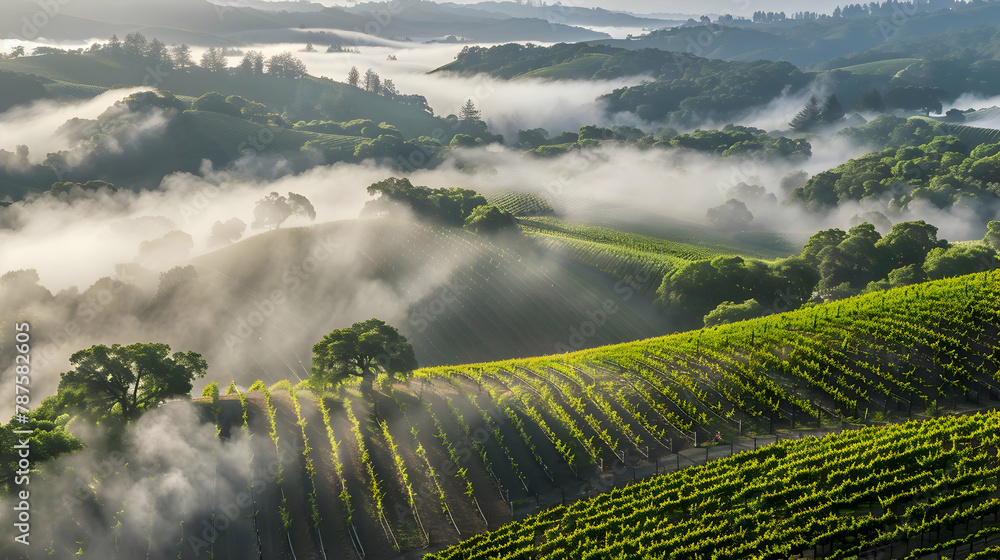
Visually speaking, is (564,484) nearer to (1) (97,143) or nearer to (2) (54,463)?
(2) (54,463)

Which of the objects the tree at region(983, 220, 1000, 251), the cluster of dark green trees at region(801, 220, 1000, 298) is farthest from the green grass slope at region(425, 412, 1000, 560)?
the tree at region(983, 220, 1000, 251)

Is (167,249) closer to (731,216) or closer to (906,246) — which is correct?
(906,246)

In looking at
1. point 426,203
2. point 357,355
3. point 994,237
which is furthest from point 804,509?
point 994,237

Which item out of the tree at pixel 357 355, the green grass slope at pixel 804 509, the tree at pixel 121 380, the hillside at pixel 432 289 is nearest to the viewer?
the green grass slope at pixel 804 509

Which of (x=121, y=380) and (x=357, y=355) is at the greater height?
(x=357, y=355)

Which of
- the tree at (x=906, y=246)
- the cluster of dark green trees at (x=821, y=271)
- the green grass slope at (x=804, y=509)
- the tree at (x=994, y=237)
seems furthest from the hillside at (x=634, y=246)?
the green grass slope at (x=804, y=509)

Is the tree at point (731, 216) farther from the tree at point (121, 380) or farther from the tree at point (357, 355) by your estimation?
the tree at point (121, 380)

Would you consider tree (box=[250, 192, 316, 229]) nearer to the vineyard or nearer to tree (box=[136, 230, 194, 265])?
tree (box=[136, 230, 194, 265])
